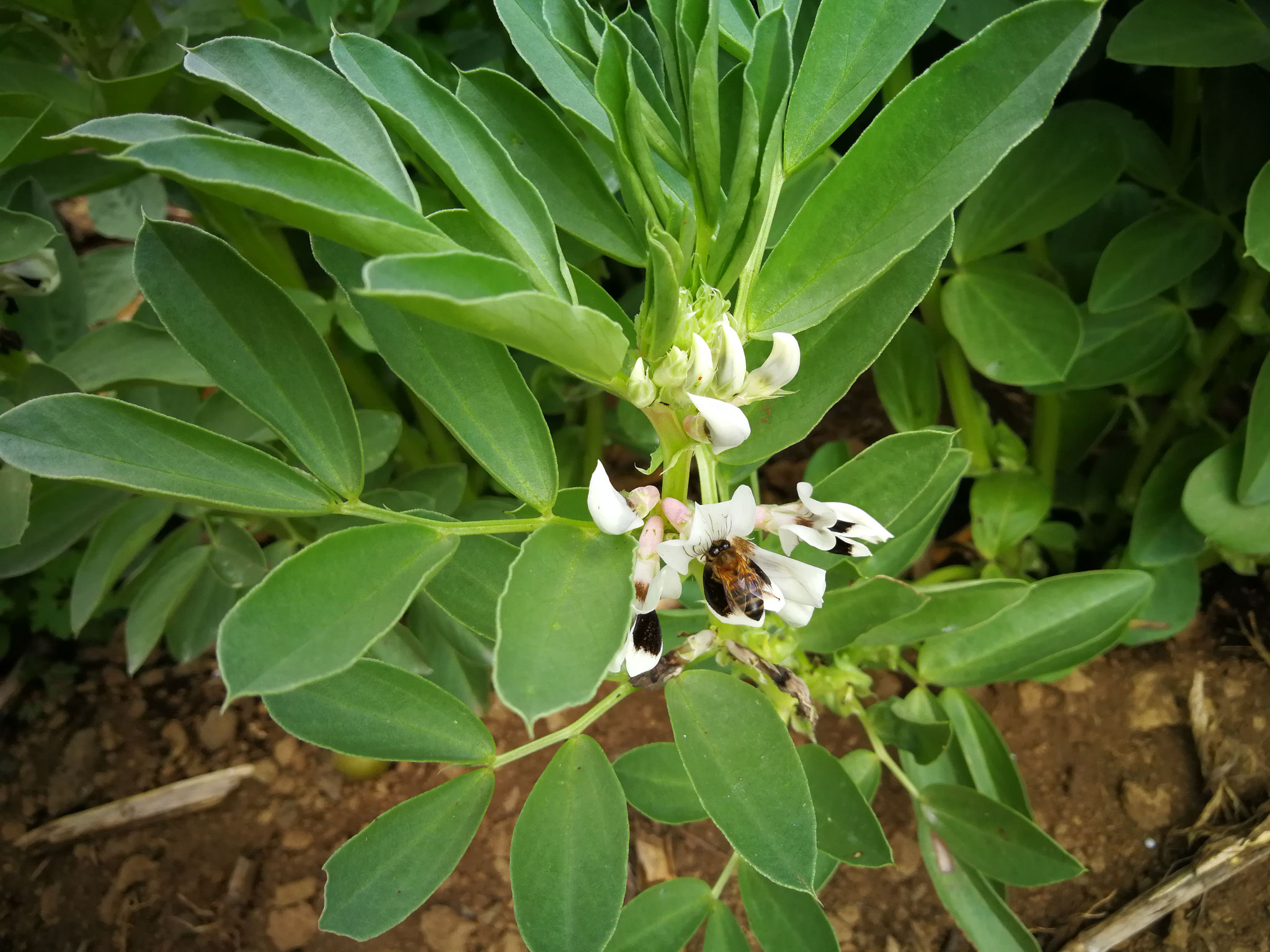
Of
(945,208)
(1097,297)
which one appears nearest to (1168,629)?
(1097,297)

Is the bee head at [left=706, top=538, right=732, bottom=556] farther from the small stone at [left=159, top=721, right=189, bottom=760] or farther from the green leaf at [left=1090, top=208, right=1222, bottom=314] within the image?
the small stone at [left=159, top=721, right=189, bottom=760]

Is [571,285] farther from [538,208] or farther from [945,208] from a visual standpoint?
[945,208]

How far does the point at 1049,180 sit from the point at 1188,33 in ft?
0.64

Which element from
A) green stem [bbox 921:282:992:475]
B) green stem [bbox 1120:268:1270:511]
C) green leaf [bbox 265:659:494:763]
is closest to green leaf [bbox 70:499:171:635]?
green leaf [bbox 265:659:494:763]

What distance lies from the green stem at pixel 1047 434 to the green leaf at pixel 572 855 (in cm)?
82

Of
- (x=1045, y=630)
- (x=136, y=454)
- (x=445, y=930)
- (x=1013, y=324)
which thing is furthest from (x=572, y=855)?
(x=1013, y=324)

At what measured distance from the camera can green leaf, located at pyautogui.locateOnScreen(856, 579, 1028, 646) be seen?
2.56ft

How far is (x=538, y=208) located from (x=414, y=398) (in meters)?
0.85

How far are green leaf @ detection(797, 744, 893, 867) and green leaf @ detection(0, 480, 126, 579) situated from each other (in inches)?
31.5

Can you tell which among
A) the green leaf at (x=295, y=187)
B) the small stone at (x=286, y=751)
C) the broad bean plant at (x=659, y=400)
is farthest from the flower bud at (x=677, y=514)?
the small stone at (x=286, y=751)

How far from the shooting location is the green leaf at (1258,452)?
35.9 inches

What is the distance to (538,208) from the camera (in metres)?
0.54

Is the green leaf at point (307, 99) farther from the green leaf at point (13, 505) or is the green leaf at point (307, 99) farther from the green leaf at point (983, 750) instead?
the green leaf at point (983, 750)

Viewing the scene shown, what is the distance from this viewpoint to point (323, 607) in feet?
1.62
